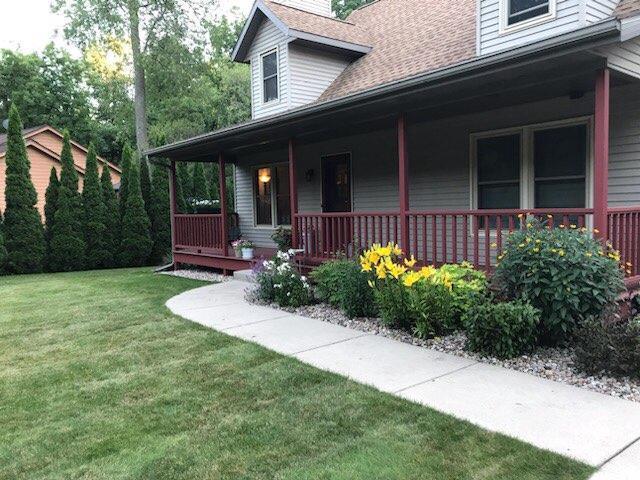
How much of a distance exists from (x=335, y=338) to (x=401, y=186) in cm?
232

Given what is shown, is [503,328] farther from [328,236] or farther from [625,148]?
[328,236]

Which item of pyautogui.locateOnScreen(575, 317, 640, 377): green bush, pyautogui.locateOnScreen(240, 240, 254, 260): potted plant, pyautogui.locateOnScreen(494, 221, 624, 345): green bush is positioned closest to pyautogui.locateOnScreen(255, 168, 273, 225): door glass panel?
pyautogui.locateOnScreen(240, 240, 254, 260): potted plant

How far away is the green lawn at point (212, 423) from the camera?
8.71 feet

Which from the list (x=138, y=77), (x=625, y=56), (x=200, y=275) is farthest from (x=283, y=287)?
(x=138, y=77)

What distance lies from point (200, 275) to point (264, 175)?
2.85 meters

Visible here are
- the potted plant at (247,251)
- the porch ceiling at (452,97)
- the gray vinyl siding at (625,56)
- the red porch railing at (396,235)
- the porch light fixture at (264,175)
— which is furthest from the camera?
the porch light fixture at (264,175)

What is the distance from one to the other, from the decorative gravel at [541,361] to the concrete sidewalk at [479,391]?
0.40ft

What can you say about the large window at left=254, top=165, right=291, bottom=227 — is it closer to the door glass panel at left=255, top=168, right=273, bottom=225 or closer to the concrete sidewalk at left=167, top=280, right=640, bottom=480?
the door glass panel at left=255, top=168, right=273, bottom=225

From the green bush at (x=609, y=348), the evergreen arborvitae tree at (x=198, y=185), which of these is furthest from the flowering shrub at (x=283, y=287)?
the evergreen arborvitae tree at (x=198, y=185)

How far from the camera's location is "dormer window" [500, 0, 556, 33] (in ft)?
20.8

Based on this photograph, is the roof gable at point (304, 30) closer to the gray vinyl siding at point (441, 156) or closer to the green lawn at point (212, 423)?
the gray vinyl siding at point (441, 156)

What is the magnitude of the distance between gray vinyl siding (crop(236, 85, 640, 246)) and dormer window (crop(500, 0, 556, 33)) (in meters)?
1.04

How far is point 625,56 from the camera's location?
4.91 meters

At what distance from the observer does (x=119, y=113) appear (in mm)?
24266
